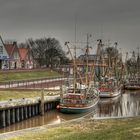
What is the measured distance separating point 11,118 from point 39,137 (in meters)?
19.9

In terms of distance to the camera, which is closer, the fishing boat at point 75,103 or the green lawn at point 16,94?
the green lawn at point 16,94

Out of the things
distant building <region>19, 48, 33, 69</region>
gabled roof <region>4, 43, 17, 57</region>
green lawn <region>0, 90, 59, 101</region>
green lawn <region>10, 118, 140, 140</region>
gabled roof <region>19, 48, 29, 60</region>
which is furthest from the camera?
distant building <region>19, 48, 33, 69</region>

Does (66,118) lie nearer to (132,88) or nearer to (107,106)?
(107,106)

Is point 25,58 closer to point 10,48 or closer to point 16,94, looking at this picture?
point 10,48

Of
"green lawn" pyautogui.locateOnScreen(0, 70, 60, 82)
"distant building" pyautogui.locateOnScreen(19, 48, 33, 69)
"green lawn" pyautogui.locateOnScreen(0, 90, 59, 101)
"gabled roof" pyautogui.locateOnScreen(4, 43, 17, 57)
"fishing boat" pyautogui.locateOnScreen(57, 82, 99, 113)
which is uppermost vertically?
"gabled roof" pyautogui.locateOnScreen(4, 43, 17, 57)

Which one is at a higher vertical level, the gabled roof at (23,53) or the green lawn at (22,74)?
the gabled roof at (23,53)

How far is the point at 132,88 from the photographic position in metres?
106

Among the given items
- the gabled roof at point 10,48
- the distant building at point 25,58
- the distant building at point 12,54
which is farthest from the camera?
the distant building at point 25,58

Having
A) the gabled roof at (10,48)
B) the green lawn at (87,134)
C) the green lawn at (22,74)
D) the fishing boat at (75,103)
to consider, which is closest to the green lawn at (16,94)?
the fishing boat at (75,103)

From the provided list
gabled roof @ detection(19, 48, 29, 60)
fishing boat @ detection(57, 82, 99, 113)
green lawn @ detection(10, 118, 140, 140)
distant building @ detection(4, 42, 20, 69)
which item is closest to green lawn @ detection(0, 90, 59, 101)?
fishing boat @ detection(57, 82, 99, 113)

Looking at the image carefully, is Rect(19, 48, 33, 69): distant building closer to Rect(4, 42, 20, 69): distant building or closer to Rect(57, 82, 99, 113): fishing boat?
Rect(4, 42, 20, 69): distant building

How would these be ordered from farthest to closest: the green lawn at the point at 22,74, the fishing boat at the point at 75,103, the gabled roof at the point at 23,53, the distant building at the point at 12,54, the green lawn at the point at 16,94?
the gabled roof at the point at 23,53 < the distant building at the point at 12,54 < the green lawn at the point at 22,74 < the fishing boat at the point at 75,103 < the green lawn at the point at 16,94

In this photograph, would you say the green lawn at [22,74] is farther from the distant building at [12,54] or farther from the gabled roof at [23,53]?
the gabled roof at [23,53]

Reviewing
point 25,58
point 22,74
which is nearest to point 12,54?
point 25,58
